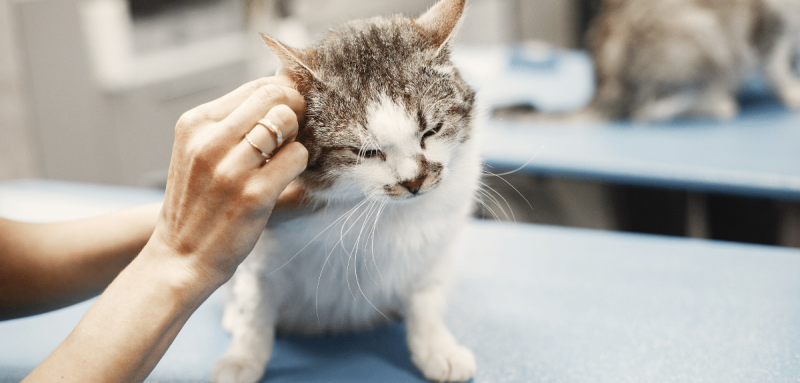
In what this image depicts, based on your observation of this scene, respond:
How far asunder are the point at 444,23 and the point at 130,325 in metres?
0.50

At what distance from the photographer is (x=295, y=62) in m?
0.60

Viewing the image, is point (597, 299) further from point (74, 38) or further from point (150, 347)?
point (74, 38)

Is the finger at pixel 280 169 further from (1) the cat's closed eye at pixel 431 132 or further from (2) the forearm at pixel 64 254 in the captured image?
(2) the forearm at pixel 64 254

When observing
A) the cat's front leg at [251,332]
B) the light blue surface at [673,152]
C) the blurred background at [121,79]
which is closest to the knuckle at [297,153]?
the cat's front leg at [251,332]

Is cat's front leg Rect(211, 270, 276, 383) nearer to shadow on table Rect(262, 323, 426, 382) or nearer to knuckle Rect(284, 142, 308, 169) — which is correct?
shadow on table Rect(262, 323, 426, 382)

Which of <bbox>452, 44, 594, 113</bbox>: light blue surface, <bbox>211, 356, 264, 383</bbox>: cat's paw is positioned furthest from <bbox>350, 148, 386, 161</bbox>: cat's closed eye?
<bbox>452, 44, 594, 113</bbox>: light blue surface

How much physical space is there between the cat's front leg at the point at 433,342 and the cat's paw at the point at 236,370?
209 millimetres

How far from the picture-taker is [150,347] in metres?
0.50

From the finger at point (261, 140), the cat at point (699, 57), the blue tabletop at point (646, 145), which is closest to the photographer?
the finger at point (261, 140)

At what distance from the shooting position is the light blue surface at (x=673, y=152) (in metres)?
1.16

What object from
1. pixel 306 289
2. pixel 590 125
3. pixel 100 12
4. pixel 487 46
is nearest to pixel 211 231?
pixel 306 289

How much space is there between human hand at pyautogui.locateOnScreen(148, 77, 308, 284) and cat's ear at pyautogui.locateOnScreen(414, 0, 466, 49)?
0.24m

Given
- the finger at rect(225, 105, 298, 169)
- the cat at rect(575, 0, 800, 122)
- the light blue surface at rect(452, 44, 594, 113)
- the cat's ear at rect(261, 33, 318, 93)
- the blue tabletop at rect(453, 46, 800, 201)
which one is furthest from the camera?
the light blue surface at rect(452, 44, 594, 113)

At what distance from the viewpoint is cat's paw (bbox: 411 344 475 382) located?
66 cm
